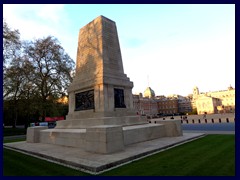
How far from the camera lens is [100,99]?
40.2 ft

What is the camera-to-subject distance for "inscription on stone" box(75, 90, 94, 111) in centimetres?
1295

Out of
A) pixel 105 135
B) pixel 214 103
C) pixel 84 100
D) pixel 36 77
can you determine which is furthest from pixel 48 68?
pixel 214 103

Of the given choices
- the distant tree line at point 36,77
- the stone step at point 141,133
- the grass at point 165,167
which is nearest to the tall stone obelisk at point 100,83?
the stone step at point 141,133

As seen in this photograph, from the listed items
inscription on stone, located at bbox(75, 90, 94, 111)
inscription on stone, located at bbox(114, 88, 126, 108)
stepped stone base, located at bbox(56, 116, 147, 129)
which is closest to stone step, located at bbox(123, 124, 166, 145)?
stepped stone base, located at bbox(56, 116, 147, 129)

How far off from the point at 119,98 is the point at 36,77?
19001 millimetres

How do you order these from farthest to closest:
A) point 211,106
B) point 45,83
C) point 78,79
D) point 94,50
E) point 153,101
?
point 153,101
point 211,106
point 45,83
point 78,79
point 94,50

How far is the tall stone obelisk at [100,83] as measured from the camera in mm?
12227

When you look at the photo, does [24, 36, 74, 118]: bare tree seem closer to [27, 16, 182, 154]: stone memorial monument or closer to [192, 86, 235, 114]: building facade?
[27, 16, 182, 154]: stone memorial monument

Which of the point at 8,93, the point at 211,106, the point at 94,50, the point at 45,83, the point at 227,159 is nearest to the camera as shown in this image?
the point at 227,159

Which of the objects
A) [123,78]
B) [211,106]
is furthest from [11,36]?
[211,106]

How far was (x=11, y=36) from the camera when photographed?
23.0m

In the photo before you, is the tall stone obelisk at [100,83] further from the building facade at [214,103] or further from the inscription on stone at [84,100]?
the building facade at [214,103]

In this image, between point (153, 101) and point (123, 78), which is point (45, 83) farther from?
point (153, 101)

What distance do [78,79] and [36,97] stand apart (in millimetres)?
15855
